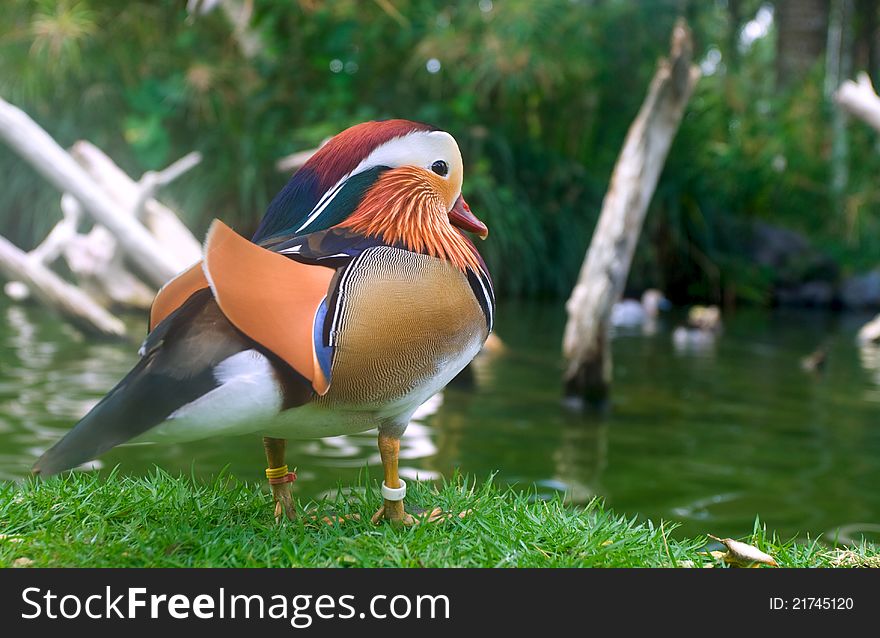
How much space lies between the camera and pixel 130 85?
12.7m

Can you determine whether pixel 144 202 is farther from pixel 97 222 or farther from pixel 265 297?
pixel 265 297

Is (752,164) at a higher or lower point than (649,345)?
higher

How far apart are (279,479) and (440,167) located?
2.69ft

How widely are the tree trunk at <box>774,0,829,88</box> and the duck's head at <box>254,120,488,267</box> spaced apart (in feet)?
54.4

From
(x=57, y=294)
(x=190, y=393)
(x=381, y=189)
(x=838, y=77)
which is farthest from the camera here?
(x=838, y=77)

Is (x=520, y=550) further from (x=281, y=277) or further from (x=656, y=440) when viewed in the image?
(x=656, y=440)

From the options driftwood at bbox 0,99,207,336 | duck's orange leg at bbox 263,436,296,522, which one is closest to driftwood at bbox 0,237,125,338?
driftwood at bbox 0,99,207,336

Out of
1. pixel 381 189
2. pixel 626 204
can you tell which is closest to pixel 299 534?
pixel 381 189

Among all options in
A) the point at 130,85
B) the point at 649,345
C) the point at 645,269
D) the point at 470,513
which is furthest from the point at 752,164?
the point at 470,513

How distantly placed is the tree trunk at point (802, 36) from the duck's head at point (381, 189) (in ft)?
54.4

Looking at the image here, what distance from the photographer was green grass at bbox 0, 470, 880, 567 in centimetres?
202

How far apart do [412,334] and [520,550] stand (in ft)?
1.91

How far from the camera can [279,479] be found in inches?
88.3

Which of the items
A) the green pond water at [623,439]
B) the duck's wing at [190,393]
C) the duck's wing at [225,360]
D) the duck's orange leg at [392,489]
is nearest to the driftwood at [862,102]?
the green pond water at [623,439]
